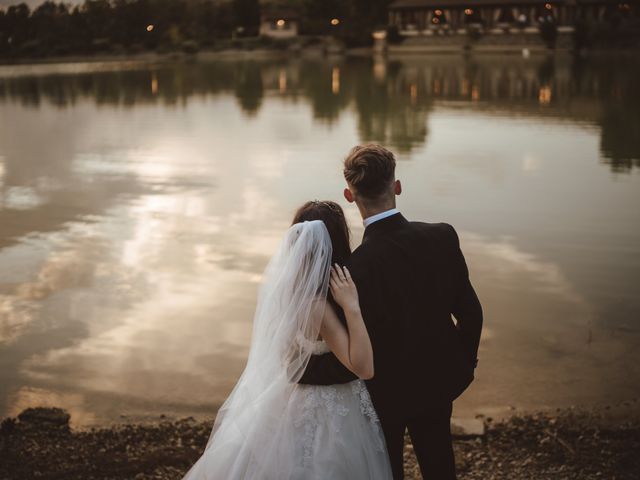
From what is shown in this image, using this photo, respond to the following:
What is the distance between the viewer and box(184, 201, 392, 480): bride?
2.74m

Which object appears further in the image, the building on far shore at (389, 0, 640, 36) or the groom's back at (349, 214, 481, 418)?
the building on far shore at (389, 0, 640, 36)

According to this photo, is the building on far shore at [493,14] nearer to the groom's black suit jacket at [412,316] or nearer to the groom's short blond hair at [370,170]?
the groom's black suit jacket at [412,316]

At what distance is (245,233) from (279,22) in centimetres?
8936

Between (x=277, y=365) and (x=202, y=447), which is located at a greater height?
(x=277, y=365)

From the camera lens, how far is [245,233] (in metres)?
10.4

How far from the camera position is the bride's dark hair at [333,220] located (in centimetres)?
278

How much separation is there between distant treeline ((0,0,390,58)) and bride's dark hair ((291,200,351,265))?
7732cm

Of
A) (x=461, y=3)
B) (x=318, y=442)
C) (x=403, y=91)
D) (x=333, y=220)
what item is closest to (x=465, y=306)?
(x=333, y=220)

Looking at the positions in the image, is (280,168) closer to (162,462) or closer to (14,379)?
(14,379)

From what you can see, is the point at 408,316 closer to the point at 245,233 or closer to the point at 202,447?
the point at 202,447

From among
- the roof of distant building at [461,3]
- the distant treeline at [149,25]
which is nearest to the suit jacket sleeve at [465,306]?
the distant treeline at [149,25]

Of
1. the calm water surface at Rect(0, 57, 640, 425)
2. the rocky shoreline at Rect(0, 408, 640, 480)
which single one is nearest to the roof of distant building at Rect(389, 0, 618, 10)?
the calm water surface at Rect(0, 57, 640, 425)

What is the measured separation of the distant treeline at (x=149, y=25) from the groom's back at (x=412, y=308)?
254ft

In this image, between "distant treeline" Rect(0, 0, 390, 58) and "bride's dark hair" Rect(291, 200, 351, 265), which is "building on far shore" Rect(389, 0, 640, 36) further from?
"bride's dark hair" Rect(291, 200, 351, 265)
